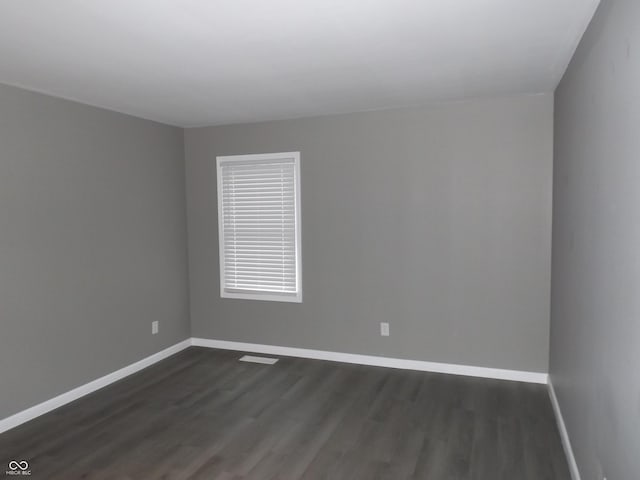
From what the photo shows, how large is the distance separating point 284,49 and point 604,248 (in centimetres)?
Answer: 191

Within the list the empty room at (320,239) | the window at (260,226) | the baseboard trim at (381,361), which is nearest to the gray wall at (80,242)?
the empty room at (320,239)

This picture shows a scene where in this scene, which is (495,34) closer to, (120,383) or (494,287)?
(494,287)

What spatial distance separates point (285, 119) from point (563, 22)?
2.79m

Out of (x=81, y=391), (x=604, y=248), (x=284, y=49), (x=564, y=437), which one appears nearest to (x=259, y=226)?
(x=81, y=391)

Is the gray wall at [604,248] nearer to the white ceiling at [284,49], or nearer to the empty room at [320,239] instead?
the empty room at [320,239]

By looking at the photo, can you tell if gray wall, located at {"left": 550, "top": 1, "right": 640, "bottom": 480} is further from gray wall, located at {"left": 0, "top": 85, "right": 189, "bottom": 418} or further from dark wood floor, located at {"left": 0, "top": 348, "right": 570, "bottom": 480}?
gray wall, located at {"left": 0, "top": 85, "right": 189, "bottom": 418}

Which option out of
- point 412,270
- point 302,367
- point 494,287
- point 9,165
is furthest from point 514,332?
point 9,165

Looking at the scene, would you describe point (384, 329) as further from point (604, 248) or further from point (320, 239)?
point (604, 248)

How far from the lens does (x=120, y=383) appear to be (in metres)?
4.04

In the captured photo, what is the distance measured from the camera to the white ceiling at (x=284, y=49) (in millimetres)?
2064

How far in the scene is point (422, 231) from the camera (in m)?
4.11

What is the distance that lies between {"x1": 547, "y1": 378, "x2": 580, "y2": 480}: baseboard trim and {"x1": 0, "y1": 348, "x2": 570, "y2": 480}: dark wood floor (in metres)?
0.05
